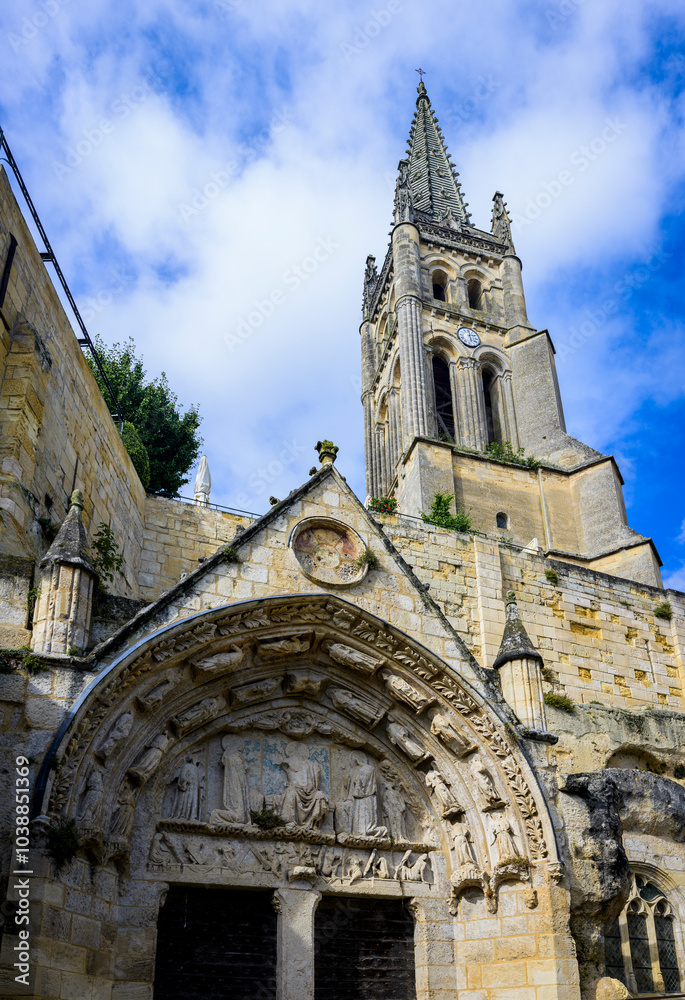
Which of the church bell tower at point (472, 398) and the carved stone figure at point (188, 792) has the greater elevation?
the church bell tower at point (472, 398)

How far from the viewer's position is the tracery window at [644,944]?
11.0 meters

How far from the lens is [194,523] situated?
49.6ft

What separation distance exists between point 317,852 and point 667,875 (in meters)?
4.79

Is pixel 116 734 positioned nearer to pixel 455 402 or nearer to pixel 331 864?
pixel 331 864

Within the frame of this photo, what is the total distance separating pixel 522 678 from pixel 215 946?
405cm

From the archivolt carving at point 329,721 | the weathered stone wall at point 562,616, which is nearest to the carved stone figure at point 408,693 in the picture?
the archivolt carving at point 329,721

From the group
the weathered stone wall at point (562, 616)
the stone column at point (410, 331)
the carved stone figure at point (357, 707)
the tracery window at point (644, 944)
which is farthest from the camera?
→ the stone column at point (410, 331)

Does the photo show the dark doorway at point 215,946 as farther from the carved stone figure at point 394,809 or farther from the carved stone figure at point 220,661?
the carved stone figure at point 220,661

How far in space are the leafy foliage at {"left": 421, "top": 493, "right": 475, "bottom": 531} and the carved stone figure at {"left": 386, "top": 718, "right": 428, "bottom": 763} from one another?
46.1ft

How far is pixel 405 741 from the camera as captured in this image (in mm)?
9820

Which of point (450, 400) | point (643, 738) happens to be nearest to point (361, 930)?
point (643, 738)

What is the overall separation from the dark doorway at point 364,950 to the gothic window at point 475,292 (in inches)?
1308

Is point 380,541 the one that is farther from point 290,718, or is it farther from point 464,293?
point 464,293

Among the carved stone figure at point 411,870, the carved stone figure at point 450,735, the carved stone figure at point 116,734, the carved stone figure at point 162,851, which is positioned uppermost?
the carved stone figure at point 450,735
